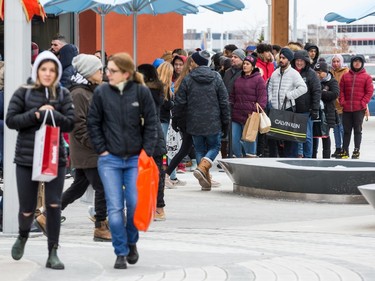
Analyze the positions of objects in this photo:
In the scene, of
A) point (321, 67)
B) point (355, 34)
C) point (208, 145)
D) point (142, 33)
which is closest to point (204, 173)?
point (208, 145)

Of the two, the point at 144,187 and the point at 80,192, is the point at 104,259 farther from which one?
the point at 80,192

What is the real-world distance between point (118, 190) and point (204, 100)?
6.33 m

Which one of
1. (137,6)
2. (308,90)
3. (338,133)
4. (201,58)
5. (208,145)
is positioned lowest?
(338,133)

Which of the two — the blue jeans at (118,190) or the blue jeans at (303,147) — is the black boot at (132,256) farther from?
the blue jeans at (303,147)

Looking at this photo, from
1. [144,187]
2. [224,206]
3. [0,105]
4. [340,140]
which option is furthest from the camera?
[340,140]

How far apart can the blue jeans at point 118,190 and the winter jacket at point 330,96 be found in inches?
428

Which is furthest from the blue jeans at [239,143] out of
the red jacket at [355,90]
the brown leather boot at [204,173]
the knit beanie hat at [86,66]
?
the knit beanie hat at [86,66]

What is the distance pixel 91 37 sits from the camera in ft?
100

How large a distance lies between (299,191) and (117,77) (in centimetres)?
589

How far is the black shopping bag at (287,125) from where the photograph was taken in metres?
17.7

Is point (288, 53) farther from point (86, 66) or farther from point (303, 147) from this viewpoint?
point (86, 66)

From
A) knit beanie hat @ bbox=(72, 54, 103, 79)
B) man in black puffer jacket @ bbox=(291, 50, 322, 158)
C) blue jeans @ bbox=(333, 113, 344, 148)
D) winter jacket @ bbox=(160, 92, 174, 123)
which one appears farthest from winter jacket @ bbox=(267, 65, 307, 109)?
knit beanie hat @ bbox=(72, 54, 103, 79)

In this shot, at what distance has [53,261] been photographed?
340 inches

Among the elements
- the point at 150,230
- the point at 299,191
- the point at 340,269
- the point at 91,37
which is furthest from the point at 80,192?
the point at 91,37
